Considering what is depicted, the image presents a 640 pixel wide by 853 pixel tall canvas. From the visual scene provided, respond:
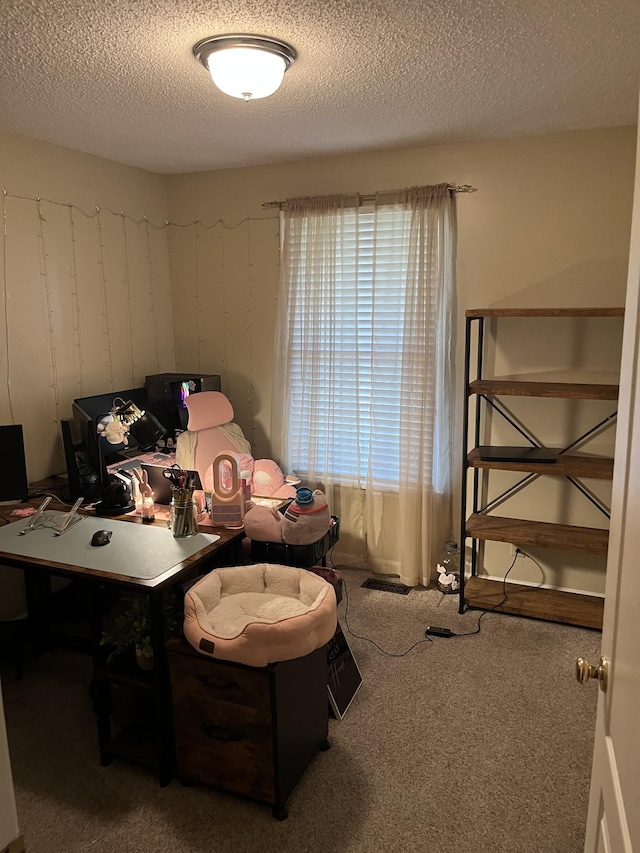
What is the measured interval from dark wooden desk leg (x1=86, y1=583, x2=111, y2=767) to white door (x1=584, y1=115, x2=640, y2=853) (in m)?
1.66

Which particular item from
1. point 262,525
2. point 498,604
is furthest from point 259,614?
point 498,604

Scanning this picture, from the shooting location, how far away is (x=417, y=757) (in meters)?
2.29

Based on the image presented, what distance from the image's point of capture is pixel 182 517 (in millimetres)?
2469

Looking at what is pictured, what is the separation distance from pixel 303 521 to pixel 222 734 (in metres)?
0.85

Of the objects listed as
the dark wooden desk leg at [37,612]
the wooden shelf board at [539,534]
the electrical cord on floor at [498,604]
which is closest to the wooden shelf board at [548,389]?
the wooden shelf board at [539,534]

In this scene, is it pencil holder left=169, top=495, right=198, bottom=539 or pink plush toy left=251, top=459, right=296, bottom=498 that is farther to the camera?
pink plush toy left=251, top=459, right=296, bottom=498

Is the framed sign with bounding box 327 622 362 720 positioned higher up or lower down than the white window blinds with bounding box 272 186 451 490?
lower down

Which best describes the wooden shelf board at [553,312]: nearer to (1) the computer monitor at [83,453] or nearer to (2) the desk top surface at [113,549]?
(2) the desk top surface at [113,549]

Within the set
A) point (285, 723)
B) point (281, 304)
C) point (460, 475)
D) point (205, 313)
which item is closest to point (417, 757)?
point (285, 723)

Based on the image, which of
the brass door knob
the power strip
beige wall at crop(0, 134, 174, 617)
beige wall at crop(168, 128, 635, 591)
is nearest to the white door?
the brass door knob

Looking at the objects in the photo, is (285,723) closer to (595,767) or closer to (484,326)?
(595,767)

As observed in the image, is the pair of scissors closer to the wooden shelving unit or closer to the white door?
the wooden shelving unit

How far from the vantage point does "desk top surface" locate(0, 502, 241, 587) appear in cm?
217

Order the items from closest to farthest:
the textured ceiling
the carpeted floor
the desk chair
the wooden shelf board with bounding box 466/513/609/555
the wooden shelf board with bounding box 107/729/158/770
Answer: the textured ceiling < the carpeted floor < the wooden shelf board with bounding box 107/729/158/770 < the wooden shelf board with bounding box 466/513/609/555 < the desk chair
